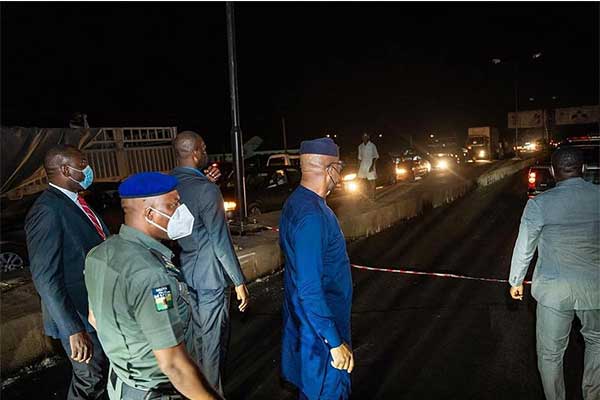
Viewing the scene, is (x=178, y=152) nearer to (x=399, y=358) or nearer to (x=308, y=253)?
(x=308, y=253)

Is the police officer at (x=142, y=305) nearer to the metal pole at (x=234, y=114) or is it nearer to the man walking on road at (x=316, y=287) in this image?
the man walking on road at (x=316, y=287)

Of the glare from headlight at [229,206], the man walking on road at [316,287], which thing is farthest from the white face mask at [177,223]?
the glare from headlight at [229,206]

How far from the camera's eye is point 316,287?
8.40 feet

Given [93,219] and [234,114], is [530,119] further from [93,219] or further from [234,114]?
[93,219]

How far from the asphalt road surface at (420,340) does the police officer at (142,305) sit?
121cm

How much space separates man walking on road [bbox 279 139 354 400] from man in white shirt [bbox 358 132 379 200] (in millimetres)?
9518

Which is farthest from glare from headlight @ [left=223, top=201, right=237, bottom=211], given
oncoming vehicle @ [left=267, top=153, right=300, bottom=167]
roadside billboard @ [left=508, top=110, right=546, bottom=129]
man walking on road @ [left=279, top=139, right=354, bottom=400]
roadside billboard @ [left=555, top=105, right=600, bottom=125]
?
roadside billboard @ [left=555, top=105, right=600, bottom=125]

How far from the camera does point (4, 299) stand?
5484mm

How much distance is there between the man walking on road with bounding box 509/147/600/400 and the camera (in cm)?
323

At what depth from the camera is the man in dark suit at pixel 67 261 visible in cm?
302

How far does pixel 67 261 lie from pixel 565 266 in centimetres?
358

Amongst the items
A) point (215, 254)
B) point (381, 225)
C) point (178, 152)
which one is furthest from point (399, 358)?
point (381, 225)

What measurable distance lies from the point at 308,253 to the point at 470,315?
12.7 feet

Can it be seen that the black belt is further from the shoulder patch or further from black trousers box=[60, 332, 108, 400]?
black trousers box=[60, 332, 108, 400]
